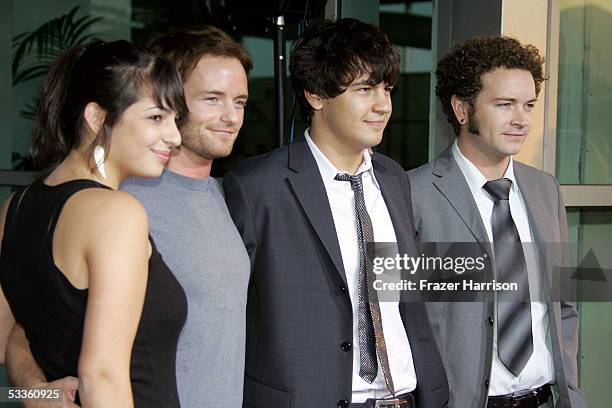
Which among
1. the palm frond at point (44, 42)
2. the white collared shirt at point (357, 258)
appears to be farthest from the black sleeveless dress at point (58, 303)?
the palm frond at point (44, 42)

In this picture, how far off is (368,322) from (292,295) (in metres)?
0.21

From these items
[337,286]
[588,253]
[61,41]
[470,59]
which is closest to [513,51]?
[470,59]

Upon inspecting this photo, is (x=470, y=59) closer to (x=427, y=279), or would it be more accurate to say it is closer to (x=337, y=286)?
(x=427, y=279)

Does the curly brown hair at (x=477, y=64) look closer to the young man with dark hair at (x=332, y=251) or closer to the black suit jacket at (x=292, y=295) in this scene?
the young man with dark hair at (x=332, y=251)

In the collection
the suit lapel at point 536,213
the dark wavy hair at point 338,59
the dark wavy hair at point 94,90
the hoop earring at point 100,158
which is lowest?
the suit lapel at point 536,213

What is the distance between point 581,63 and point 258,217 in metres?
2.23

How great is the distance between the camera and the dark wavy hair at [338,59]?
2.30m

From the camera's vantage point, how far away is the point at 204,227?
2.01 meters

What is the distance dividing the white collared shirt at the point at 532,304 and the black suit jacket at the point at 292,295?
1.90 feet

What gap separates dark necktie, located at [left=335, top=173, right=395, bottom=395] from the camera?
2189 mm

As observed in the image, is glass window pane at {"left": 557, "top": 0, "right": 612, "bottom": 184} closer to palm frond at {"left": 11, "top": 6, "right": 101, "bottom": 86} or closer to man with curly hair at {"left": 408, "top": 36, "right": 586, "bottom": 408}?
man with curly hair at {"left": 408, "top": 36, "right": 586, "bottom": 408}

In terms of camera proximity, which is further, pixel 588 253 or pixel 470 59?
pixel 588 253

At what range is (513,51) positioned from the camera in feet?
A: 9.24

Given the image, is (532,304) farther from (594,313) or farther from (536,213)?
(594,313)
